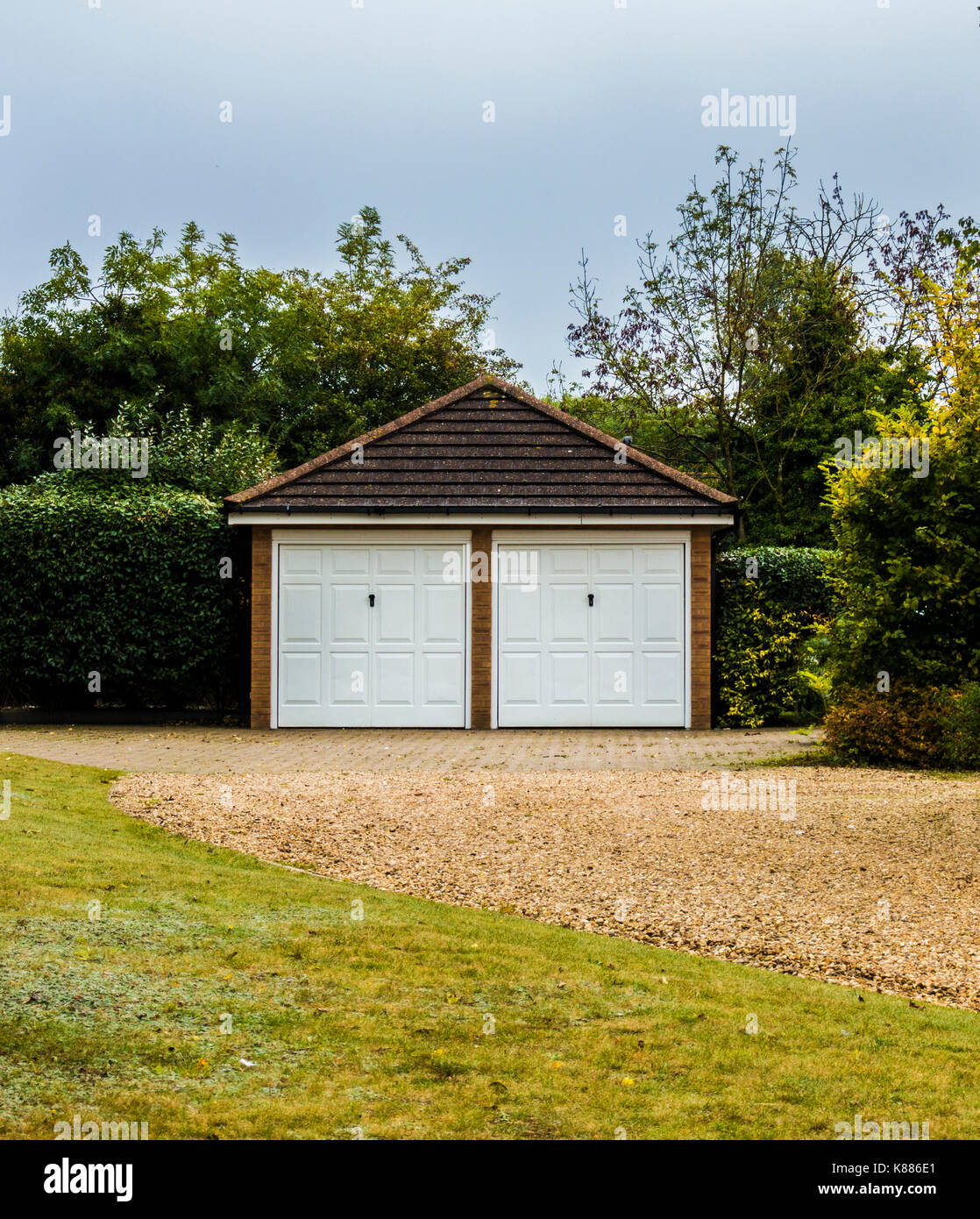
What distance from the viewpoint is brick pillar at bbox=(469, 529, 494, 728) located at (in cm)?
1700

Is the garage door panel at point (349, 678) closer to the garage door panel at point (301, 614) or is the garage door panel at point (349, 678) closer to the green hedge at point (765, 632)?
the garage door panel at point (301, 614)

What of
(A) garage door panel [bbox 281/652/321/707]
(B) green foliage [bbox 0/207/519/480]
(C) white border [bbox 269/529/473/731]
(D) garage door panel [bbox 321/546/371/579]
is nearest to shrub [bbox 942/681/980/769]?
(C) white border [bbox 269/529/473/731]

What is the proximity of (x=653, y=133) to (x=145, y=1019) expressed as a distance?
2193 centimetres

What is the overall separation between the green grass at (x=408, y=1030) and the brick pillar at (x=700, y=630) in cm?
1111

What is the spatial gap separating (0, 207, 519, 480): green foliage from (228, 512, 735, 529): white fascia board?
9675 mm

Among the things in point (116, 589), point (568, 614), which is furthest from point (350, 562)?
point (116, 589)

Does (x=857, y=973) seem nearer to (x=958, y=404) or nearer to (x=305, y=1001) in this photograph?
(x=305, y=1001)

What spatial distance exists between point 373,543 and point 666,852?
10.1m

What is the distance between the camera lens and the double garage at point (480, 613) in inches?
670

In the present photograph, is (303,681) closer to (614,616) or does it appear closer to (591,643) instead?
(591,643)

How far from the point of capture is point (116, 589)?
17328 millimetres

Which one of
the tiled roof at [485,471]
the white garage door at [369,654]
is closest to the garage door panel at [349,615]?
the white garage door at [369,654]

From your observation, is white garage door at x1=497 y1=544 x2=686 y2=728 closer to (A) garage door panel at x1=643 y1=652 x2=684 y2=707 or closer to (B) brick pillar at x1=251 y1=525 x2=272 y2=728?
(A) garage door panel at x1=643 y1=652 x2=684 y2=707

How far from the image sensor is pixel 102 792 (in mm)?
10047
